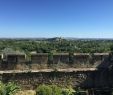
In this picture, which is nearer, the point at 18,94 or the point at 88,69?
the point at 18,94

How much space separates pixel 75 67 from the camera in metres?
10.6

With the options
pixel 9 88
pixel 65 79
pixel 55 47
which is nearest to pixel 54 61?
pixel 65 79

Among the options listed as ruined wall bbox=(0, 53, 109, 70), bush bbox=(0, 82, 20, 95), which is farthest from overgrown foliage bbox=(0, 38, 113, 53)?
bush bbox=(0, 82, 20, 95)

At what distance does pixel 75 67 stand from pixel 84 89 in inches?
37.9

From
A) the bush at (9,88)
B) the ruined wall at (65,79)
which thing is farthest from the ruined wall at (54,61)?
the bush at (9,88)

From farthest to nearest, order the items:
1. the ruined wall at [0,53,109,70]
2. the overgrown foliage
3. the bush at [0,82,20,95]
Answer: the overgrown foliage → the ruined wall at [0,53,109,70] → the bush at [0,82,20,95]

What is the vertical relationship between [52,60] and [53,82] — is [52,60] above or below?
above

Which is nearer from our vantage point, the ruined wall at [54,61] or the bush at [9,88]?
the bush at [9,88]

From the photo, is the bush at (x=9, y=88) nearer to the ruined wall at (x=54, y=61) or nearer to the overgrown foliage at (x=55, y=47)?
the ruined wall at (x=54, y=61)

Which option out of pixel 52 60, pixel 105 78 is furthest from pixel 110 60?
pixel 52 60

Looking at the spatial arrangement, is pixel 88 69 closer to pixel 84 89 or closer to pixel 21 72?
pixel 84 89

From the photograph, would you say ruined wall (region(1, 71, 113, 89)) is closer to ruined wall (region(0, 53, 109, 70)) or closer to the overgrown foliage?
ruined wall (region(0, 53, 109, 70))

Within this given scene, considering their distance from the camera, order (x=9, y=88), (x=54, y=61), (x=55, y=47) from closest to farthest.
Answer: (x=9, y=88) < (x=54, y=61) < (x=55, y=47)

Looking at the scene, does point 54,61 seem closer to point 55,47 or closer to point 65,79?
point 65,79
